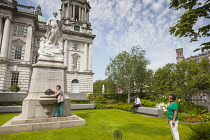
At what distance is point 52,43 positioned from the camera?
9.25 metres

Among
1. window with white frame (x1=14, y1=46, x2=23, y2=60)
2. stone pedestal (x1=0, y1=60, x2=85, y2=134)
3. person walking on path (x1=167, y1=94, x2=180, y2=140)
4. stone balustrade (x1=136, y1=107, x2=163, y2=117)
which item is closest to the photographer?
person walking on path (x1=167, y1=94, x2=180, y2=140)

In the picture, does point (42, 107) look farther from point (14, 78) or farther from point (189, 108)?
point (14, 78)

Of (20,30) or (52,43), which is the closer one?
(52,43)

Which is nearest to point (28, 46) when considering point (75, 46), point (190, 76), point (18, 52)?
point (18, 52)

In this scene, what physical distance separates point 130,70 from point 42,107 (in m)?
20.4

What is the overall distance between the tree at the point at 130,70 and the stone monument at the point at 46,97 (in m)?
18.7

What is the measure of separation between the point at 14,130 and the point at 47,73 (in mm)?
3311

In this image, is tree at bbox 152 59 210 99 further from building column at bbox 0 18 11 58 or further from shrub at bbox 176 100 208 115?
building column at bbox 0 18 11 58

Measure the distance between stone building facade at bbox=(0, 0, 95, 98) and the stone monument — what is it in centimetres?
2145

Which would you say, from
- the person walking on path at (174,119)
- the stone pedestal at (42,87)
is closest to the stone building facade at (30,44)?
the stone pedestal at (42,87)

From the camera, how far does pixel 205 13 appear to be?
7492 mm

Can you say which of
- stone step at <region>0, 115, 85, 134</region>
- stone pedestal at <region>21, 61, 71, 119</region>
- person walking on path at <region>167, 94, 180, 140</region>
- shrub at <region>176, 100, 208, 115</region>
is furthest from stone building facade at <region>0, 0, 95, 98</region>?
person walking on path at <region>167, 94, 180, 140</region>

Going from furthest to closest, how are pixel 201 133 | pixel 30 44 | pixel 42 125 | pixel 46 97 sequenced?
pixel 30 44
pixel 46 97
pixel 42 125
pixel 201 133

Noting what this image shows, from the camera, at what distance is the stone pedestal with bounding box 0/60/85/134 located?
639cm
